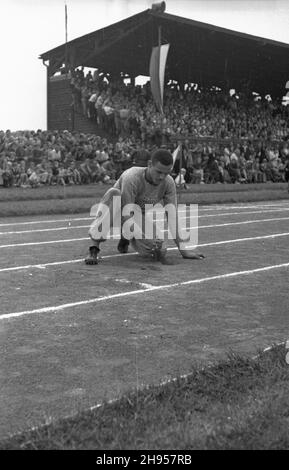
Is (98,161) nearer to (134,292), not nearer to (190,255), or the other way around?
(190,255)

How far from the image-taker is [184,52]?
1303 inches

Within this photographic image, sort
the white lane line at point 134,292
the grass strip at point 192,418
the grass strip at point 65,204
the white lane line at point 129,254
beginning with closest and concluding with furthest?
the grass strip at point 192,418, the white lane line at point 134,292, the white lane line at point 129,254, the grass strip at point 65,204

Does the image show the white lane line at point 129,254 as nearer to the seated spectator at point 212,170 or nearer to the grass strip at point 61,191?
the grass strip at point 61,191

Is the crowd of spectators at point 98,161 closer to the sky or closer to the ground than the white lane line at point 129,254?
closer to the sky

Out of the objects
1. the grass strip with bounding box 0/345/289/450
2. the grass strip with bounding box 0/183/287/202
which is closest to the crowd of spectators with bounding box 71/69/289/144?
the grass strip with bounding box 0/183/287/202

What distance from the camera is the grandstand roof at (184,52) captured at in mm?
28422

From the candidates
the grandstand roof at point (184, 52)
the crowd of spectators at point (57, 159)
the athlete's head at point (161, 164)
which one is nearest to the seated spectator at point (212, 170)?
the crowd of spectators at point (57, 159)

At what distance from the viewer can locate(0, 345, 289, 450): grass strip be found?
284 centimetres

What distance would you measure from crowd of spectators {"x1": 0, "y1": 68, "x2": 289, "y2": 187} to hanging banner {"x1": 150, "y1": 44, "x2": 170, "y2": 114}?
1.74m

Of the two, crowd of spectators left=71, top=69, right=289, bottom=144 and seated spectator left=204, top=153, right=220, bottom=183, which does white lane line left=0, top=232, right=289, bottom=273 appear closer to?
crowd of spectators left=71, top=69, right=289, bottom=144

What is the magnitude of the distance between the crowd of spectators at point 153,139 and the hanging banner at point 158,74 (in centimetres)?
174

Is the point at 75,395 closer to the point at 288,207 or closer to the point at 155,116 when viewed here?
the point at 288,207

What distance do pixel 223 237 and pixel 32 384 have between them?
6994 millimetres
